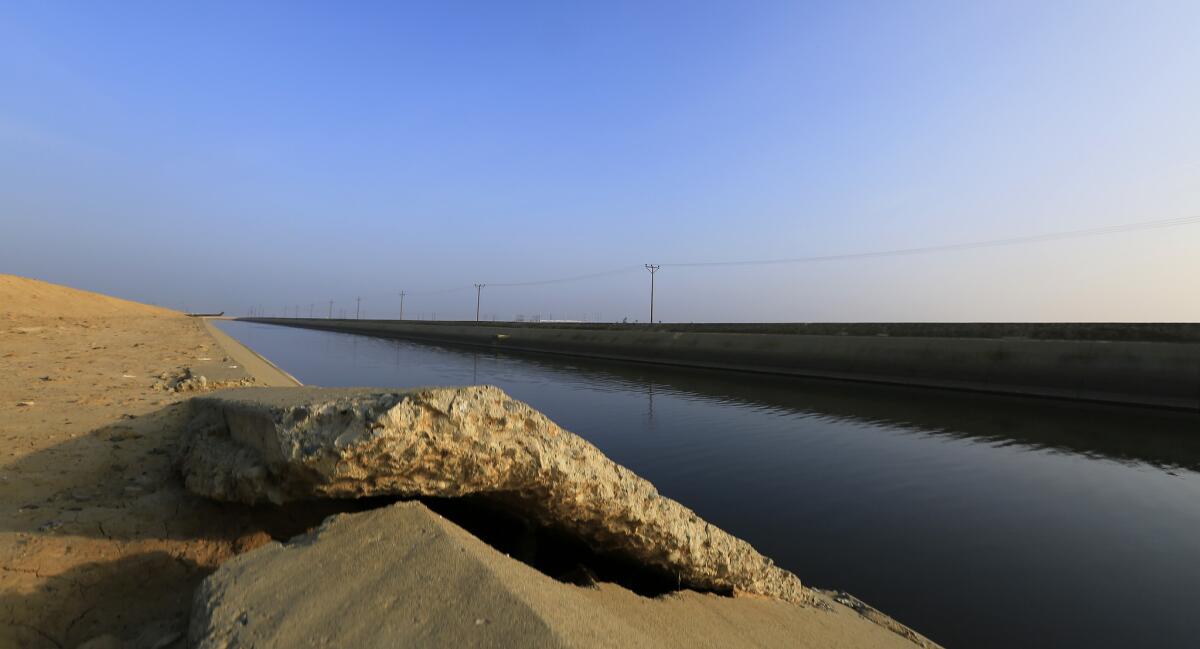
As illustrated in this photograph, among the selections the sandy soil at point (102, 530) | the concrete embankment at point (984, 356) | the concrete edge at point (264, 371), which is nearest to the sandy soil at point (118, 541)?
the sandy soil at point (102, 530)

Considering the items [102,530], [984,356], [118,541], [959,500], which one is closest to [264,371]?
[102,530]

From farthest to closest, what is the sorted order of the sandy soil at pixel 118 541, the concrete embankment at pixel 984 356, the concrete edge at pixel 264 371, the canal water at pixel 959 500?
the concrete embankment at pixel 984 356, the concrete edge at pixel 264 371, the canal water at pixel 959 500, the sandy soil at pixel 118 541

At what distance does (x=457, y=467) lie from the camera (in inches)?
107

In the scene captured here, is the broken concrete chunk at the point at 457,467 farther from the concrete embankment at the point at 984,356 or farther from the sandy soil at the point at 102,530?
the concrete embankment at the point at 984,356

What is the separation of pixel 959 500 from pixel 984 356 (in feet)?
52.3

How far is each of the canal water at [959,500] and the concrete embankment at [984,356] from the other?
115 cm

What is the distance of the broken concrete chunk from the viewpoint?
99.1 inches

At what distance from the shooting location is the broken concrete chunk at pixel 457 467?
8.26 feet

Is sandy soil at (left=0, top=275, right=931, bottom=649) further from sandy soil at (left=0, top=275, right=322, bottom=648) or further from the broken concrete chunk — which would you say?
the broken concrete chunk

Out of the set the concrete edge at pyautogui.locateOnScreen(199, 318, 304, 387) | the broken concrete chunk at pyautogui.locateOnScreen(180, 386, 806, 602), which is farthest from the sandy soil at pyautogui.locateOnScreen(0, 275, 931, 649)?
the concrete edge at pyautogui.locateOnScreen(199, 318, 304, 387)

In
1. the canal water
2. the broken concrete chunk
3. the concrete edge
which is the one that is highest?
the broken concrete chunk

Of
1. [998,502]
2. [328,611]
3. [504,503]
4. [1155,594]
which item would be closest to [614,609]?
[504,503]

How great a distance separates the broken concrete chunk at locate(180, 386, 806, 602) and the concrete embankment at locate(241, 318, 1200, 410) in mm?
20687

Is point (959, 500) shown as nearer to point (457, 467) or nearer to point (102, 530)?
point (457, 467)
